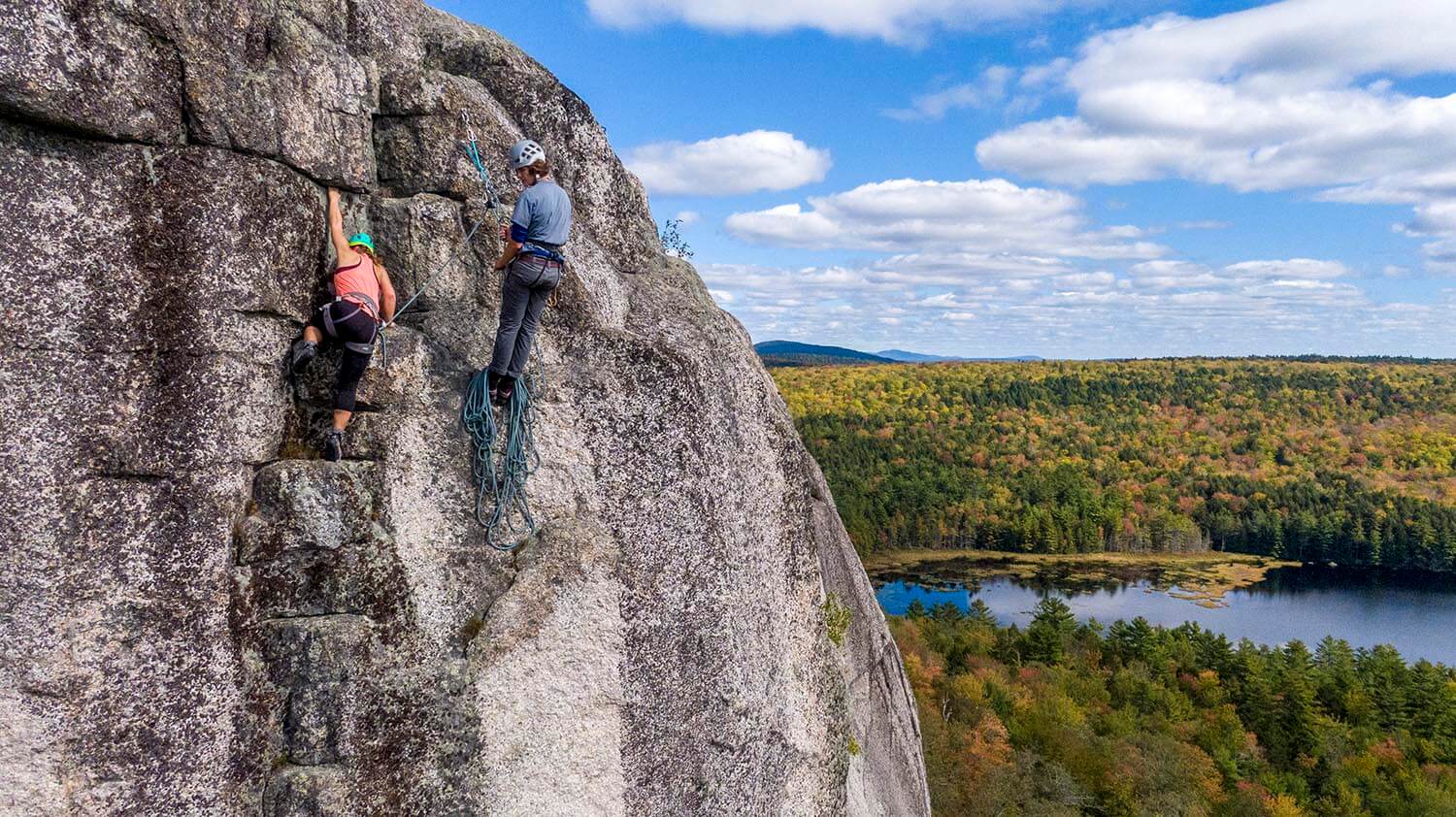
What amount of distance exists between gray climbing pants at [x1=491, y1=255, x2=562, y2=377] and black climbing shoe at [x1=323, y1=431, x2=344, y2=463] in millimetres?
1403

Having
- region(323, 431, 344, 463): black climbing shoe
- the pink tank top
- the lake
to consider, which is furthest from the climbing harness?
the lake

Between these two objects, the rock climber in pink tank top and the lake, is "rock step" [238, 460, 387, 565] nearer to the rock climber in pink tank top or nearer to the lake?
the rock climber in pink tank top

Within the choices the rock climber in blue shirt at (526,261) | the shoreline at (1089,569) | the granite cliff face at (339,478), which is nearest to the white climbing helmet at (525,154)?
the rock climber in blue shirt at (526,261)

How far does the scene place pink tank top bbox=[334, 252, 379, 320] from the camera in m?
7.16

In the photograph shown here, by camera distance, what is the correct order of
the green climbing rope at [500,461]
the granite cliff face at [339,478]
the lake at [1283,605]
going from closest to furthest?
the granite cliff face at [339,478]
the green climbing rope at [500,461]
the lake at [1283,605]

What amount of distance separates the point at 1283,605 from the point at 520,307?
106m

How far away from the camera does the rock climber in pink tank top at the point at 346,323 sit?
7.06m

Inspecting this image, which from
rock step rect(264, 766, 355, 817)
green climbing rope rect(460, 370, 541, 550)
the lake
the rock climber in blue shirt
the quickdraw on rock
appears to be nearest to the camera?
rock step rect(264, 766, 355, 817)

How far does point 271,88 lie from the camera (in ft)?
22.9

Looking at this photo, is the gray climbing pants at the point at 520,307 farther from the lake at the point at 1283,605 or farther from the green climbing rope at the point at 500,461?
the lake at the point at 1283,605

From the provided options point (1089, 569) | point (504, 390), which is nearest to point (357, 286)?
point (504, 390)

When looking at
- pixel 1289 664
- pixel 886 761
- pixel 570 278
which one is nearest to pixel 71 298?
pixel 570 278

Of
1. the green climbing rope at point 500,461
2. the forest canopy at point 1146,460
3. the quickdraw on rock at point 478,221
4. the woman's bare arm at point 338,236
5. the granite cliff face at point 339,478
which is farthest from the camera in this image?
the forest canopy at point 1146,460

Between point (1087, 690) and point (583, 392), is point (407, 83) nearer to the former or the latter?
point (583, 392)
